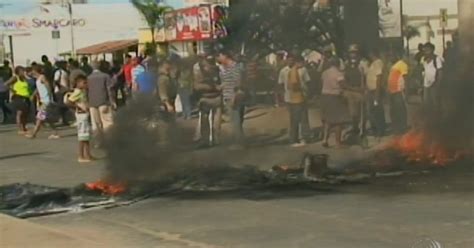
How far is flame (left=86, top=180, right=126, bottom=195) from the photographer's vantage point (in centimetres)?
866

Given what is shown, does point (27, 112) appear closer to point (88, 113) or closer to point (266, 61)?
point (88, 113)

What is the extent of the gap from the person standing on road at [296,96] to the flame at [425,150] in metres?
1.03

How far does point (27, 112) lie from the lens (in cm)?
1766

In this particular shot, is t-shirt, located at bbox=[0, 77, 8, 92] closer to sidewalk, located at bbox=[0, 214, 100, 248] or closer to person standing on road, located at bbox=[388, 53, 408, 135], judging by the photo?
person standing on road, located at bbox=[388, 53, 408, 135]

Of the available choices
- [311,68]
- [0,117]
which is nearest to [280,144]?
[311,68]

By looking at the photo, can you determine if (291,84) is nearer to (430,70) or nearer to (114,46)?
(430,70)

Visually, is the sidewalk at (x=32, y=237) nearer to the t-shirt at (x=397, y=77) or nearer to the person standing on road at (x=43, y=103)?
the t-shirt at (x=397, y=77)

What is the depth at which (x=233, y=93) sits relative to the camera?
9.42 metres

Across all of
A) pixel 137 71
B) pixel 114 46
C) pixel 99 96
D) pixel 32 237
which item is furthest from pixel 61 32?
pixel 32 237

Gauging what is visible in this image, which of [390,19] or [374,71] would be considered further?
[374,71]

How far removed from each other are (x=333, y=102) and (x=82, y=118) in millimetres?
3860

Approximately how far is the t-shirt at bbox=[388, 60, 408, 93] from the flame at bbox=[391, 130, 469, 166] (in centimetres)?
49

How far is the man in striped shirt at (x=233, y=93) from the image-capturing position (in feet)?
29.0

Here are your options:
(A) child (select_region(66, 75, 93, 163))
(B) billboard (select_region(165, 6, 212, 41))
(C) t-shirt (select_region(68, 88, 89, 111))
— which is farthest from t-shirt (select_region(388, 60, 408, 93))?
(C) t-shirt (select_region(68, 88, 89, 111))
